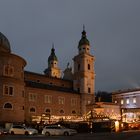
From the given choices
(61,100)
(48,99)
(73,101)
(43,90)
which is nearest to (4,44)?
(43,90)

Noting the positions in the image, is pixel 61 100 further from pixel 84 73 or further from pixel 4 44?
pixel 4 44

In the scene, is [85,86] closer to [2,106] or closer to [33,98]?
[33,98]

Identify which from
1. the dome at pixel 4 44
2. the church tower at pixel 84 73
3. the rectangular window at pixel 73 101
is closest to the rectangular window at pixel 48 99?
the rectangular window at pixel 73 101

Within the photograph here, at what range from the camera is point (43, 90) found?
251 feet

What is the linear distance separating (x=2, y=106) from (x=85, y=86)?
32126 millimetres

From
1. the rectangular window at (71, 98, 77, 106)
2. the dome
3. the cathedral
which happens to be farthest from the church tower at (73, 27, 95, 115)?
the dome

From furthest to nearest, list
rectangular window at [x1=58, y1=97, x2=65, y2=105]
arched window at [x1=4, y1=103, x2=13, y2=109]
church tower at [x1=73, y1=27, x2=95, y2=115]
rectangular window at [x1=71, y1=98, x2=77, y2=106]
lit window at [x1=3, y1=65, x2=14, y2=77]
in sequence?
church tower at [x1=73, y1=27, x2=95, y2=115] → rectangular window at [x1=71, y1=98, x2=77, y2=106] → rectangular window at [x1=58, y1=97, x2=65, y2=105] → lit window at [x1=3, y1=65, x2=14, y2=77] → arched window at [x1=4, y1=103, x2=13, y2=109]

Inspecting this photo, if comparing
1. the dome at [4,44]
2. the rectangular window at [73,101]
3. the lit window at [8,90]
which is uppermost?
the dome at [4,44]

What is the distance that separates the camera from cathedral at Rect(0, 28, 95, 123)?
61250 mm

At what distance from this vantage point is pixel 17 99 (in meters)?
62.4

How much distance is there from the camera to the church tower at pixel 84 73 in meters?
87.0

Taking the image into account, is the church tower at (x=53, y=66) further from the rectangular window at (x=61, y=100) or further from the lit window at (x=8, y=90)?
the lit window at (x=8, y=90)

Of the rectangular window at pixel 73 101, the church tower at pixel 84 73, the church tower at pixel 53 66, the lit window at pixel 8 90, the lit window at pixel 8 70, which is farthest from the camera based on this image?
the church tower at pixel 53 66

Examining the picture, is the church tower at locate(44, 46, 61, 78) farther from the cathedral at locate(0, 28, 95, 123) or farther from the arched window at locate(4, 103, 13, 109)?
the arched window at locate(4, 103, 13, 109)
